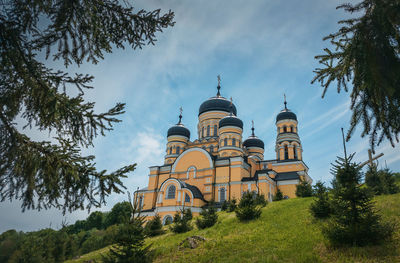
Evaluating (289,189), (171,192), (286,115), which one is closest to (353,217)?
(171,192)

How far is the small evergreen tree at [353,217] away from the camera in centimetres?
704

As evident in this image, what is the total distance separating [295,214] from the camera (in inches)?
499

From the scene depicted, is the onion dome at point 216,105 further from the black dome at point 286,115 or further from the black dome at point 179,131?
the black dome at point 286,115

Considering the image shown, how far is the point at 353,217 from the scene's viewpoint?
24.2 feet

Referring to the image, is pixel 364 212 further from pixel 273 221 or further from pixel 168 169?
pixel 168 169

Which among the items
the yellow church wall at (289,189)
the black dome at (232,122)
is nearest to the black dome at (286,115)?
the black dome at (232,122)

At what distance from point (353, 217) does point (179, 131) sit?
29697 mm

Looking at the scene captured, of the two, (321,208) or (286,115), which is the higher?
(286,115)

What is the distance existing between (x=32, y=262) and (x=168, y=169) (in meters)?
20.9

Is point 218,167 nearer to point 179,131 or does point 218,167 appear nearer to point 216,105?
point 179,131

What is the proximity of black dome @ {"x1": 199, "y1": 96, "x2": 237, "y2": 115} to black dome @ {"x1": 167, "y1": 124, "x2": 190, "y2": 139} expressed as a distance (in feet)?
11.6

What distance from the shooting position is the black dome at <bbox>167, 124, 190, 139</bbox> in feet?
118

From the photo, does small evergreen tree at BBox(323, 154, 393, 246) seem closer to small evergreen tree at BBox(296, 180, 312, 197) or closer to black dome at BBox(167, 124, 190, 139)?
small evergreen tree at BBox(296, 180, 312, 197)

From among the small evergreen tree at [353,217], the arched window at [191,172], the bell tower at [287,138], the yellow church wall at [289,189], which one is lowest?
the small evergreen tree at [353,217]
